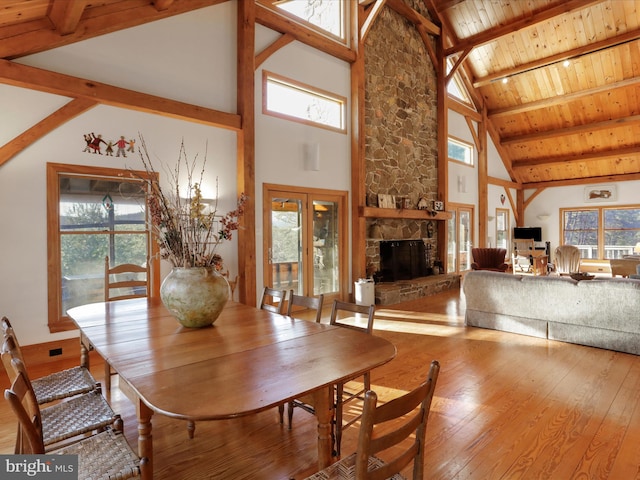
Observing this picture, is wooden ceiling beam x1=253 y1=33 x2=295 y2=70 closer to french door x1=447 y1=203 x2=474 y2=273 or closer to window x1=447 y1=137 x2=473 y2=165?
window x1=447 y1=137 x2=473 y2=165

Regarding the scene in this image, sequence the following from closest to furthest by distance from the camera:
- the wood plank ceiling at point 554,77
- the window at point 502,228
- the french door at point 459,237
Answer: the wood plank ceiling at point 554,77 → the french door at point 459,237 → the window at point 502,228

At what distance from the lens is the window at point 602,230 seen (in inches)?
391

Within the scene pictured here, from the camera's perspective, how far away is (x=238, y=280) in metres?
4.80

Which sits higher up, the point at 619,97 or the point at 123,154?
the point at 619,97

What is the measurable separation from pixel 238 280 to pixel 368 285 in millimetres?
2307

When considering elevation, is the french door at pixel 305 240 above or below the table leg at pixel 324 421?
above

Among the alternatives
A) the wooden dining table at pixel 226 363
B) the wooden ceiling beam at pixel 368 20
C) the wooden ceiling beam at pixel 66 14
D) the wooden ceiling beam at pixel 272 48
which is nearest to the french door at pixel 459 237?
the wooden ceiling beam at pixel 368 20

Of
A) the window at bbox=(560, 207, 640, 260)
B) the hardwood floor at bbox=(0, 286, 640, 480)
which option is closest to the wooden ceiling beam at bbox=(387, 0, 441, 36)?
the hardwood floor at bbox=(0, 286, 640, 480)

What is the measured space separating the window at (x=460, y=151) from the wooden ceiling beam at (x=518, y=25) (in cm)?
205

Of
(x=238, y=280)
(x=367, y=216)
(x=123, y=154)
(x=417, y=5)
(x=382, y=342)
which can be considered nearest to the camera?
(x=382, y=342)

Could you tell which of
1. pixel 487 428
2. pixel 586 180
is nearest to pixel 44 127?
pixel 487 428

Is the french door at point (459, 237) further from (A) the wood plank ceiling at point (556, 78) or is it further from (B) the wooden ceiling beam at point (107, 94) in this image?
(B) the wooden ceiling beam at point (107, 94)

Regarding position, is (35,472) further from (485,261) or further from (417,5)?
(417,5)

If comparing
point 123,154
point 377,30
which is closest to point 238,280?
point 123,154
